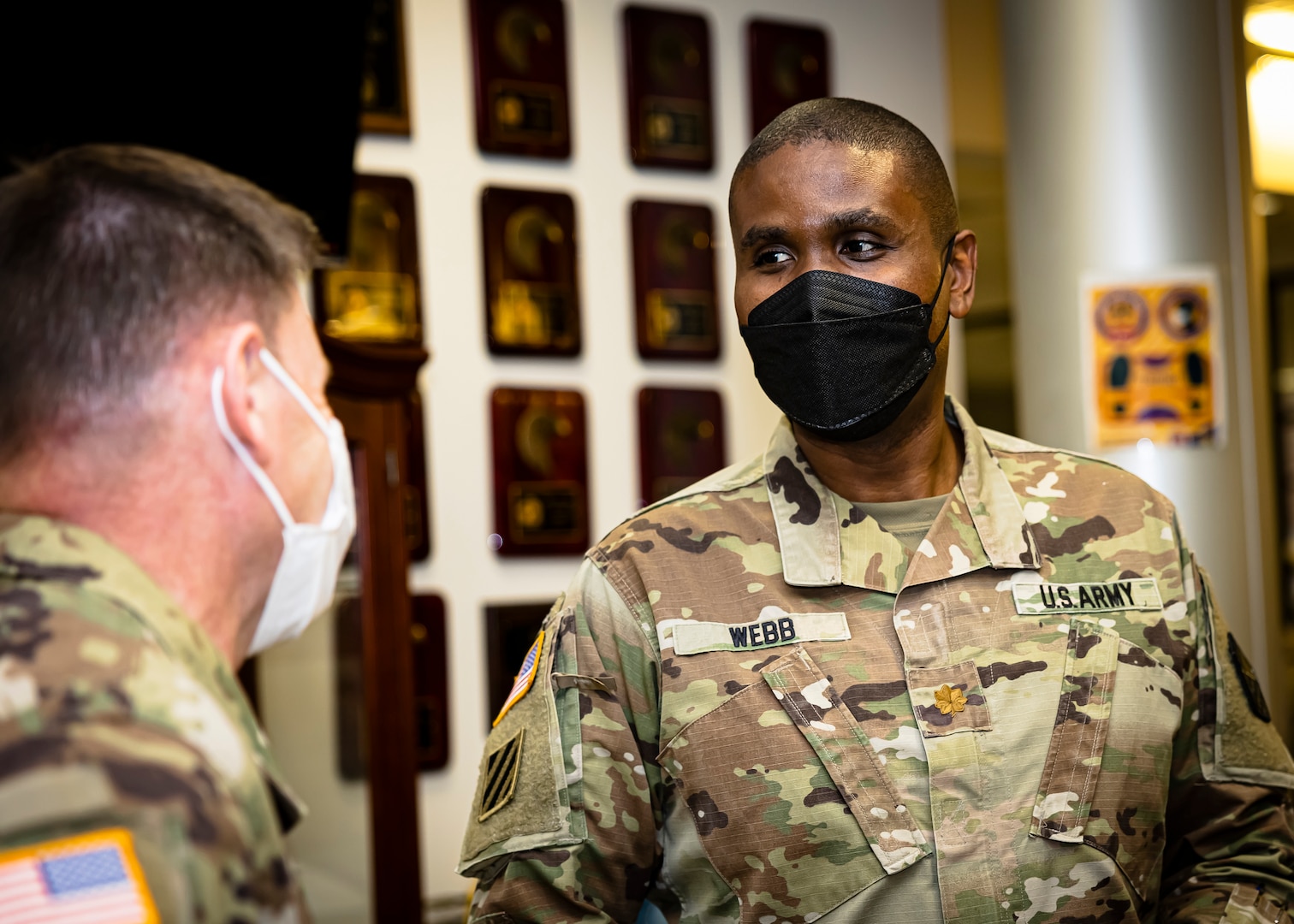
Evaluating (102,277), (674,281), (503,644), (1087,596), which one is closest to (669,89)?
(674,281)

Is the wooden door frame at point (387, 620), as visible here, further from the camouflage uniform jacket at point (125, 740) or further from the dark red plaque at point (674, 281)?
the camouflage uniform jacket at point (125, 740)

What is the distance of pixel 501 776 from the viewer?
152 cm

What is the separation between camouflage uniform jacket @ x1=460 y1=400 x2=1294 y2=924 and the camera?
143 cm

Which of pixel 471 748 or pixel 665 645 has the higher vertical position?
pixel 665 645

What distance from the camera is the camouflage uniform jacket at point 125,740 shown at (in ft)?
2.59

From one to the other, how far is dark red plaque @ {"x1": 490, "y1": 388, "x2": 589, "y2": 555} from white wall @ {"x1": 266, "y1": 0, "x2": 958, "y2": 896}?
0.14 feet

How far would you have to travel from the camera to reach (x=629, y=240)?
11.8 feet

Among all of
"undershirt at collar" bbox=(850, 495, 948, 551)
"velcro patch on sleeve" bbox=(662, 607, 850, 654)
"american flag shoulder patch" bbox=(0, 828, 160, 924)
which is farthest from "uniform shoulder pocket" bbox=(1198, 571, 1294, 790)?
"american flag shoulder patch" bbox=(0, 828, 160, 924)

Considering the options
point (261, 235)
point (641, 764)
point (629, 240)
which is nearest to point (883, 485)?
point (641, 764)

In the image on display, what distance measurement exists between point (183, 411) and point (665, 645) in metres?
0.67

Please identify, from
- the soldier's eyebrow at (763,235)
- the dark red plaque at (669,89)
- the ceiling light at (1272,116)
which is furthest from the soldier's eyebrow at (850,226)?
the ceiling light at (1272,116)

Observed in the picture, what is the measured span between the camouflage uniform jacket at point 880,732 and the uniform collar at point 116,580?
0.56m

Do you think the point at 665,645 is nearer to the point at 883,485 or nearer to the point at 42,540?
the point at 883,485

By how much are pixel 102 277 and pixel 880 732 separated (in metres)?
0.94
